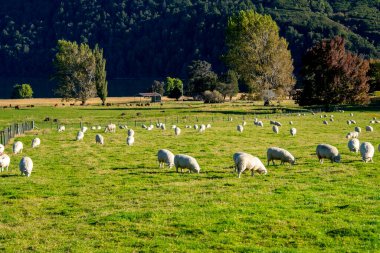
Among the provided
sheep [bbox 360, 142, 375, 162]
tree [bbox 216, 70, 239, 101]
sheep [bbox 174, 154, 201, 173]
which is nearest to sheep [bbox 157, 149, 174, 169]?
sheep [bbox 174, 154, 201, 173]

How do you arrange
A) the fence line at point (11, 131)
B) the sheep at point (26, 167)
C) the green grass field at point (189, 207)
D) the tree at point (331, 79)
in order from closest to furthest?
the green grass field at point (189, 207) → the sheep at point (26, 167) → the fence line at point (11, 131) → the tree at point (331, 79)

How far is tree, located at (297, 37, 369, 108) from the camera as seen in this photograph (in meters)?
81.2

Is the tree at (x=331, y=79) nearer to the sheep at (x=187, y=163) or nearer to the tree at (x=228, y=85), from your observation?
the tree at (x=228, y=85)

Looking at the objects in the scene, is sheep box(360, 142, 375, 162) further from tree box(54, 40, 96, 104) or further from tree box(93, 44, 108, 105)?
tree box(54, 40, 96, 104)

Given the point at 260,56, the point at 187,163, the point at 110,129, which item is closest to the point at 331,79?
the point at 260,56

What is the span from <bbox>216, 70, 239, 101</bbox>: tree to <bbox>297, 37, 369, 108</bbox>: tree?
157 ft

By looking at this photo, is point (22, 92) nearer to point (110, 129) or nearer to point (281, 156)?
point (110, 129)

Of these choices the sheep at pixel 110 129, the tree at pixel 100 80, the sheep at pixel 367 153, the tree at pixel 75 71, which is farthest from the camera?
the tree at pixel 75 71

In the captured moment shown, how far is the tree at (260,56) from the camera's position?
94.8 meters

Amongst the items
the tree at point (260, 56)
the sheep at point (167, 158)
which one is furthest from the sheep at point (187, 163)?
the tree at point (260, 56)

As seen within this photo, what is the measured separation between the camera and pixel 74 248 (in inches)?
528

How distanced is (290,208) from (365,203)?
2.78 metres

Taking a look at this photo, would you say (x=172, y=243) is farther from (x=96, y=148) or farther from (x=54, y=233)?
(x=96, y=148)

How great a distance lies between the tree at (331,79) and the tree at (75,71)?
6195cm
